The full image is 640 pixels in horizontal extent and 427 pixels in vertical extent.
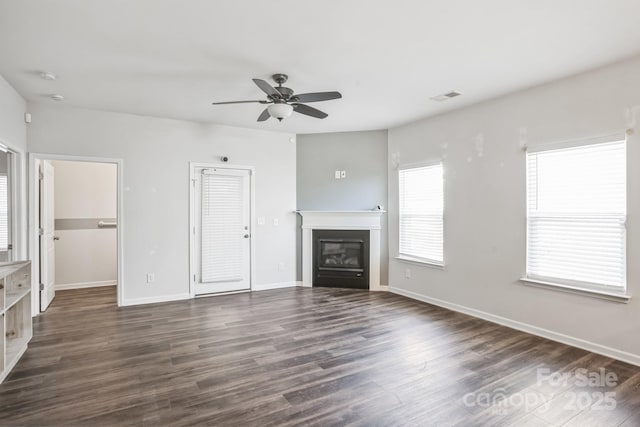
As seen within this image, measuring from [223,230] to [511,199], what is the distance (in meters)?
4.09

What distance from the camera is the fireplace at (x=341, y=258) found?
588cm

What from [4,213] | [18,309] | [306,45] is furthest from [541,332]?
[4,213]

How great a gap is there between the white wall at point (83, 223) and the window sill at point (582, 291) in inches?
251

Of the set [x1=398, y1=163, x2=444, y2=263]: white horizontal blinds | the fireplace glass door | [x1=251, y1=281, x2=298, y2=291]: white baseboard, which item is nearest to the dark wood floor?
[x1=398, y1=163, x2=444, y2=263]: white horizontal blinds

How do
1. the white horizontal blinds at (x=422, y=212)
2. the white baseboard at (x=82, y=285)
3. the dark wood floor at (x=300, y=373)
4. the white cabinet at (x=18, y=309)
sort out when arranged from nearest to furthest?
the dark wood floor at (x=300, y=373) → the white cabinet at (x=18, y=309) → the white horizontal blinds at (x=422, y=212) → the white baseboard at (x=82, y=285)

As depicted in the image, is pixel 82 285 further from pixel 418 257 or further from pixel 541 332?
pixel 541 332

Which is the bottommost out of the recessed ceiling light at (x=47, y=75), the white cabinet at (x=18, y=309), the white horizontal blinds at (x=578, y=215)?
the white cabinet at (x=18, y=309)

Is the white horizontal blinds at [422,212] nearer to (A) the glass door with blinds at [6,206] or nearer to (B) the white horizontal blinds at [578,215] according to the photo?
(B) the white horizontal blinds at [578,215]

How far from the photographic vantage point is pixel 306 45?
286 cm

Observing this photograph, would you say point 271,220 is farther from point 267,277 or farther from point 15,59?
point 15,59

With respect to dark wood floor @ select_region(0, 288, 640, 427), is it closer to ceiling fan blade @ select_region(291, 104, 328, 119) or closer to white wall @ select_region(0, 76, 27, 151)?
white wall @ select_region(0, 76, 27, 151)

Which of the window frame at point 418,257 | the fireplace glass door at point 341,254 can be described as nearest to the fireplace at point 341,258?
the fireplace glass door at point 341,254

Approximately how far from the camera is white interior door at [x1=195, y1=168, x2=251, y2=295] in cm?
539

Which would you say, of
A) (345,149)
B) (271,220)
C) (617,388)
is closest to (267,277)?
(271,220)
